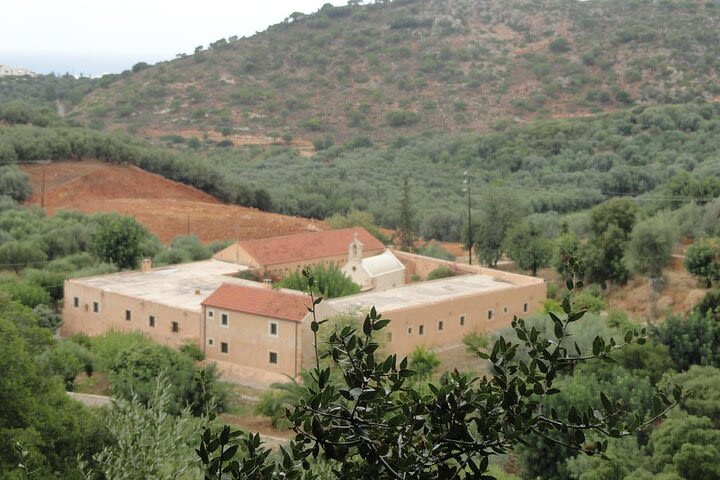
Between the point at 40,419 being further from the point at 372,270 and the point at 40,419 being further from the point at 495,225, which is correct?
the point at 495,225

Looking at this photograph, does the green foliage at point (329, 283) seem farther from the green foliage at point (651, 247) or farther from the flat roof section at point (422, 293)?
the green foliage at point (651, 247)

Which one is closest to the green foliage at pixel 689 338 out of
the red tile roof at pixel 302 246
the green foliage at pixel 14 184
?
the red tile roof at pixel 302 246

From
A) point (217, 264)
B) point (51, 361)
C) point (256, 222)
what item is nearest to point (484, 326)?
point (217, 264)

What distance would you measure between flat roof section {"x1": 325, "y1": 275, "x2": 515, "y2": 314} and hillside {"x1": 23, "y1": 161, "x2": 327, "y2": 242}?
11813 mm

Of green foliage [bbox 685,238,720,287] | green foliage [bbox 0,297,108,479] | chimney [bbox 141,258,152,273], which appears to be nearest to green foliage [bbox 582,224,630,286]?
green foliage [bbox 685,238,720,287]

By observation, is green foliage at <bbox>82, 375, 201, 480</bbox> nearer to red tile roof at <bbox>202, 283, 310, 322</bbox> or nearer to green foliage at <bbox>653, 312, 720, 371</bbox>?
red tile roof at <bbox>202, 283, 310, 322</bbox>

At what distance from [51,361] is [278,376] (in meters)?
5.87

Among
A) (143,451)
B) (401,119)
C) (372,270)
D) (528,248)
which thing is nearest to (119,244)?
(372,270)

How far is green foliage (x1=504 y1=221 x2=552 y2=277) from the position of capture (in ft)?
117

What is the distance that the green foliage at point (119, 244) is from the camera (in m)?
33.6

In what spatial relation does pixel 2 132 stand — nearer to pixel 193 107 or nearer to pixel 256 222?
pixel 256 222

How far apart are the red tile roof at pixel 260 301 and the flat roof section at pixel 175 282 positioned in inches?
30.4

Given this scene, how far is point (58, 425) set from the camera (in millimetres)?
14898

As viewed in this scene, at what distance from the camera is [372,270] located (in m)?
30.8
